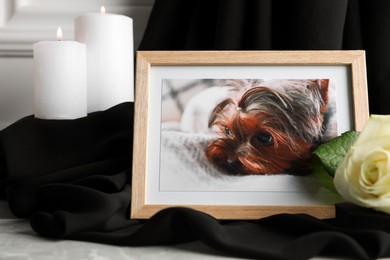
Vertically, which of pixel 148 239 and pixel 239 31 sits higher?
pixel 239 31

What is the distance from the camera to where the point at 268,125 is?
86 centimetres

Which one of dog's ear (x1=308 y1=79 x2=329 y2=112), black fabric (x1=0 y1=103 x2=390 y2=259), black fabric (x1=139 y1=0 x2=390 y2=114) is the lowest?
black fabric (x1=0 y1=103 x2=390 y2=259)

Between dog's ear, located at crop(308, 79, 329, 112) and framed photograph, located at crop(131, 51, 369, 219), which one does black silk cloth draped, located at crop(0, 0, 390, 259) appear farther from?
dog's ear, located at crop(308, 79, 329, 112)

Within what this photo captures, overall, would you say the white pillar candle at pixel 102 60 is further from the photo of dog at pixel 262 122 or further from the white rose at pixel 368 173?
the white rose at pixel 368 173

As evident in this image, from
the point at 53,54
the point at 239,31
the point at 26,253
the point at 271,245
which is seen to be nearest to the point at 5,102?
the point at 53,54

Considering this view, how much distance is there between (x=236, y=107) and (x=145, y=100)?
0.40ft

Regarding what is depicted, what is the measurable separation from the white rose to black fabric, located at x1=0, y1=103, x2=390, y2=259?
17 millimetres

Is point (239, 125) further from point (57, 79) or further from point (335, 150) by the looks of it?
point (57, 79)

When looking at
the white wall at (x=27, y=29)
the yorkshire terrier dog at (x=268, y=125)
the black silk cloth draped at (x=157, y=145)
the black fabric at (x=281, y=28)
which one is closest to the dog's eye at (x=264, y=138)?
the yorkshire terrier dog at (x=268, y=125)

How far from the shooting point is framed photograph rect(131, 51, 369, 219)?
83cm

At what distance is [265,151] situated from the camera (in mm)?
852

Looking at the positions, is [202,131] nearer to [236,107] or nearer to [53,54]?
[236,107]

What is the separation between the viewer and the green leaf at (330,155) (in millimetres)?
806

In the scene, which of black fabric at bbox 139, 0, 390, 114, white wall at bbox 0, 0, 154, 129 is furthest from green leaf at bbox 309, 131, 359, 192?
white wall at bbox 0, 0, 154, 129
